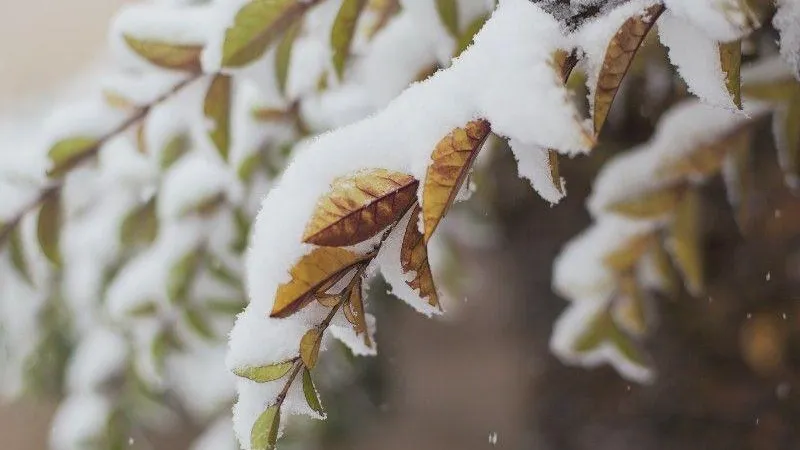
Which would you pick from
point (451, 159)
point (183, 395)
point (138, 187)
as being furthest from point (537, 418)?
point (451, 159)

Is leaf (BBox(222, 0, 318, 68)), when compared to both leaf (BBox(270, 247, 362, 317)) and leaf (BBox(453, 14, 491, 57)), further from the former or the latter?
leaf (BBox(270, 247, 362, 317))

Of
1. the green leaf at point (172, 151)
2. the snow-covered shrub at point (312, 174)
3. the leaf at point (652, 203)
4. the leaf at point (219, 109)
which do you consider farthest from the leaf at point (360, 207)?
the green leaf at point (172, 151)

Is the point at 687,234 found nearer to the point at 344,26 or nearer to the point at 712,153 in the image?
the point at 712,153

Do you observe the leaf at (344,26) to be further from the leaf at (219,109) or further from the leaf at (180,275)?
the leaf at (180,275)

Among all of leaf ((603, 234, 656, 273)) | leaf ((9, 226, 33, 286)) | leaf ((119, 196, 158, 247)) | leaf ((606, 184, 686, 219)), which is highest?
leaf ((9, 226, 33, 286))

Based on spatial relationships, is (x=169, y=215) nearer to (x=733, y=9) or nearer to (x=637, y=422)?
(x=733, y=9)

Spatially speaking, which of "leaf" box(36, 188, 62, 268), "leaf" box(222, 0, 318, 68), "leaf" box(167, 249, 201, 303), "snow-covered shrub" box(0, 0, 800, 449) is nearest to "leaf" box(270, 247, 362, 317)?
"snow-covered shrub" box(0, 0, 800, 449)
